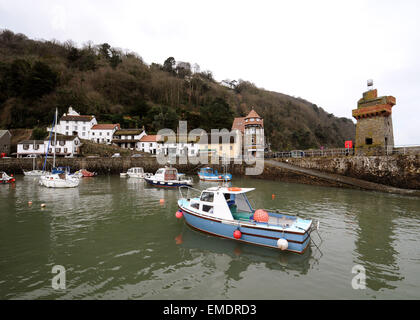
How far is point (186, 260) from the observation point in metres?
8.52

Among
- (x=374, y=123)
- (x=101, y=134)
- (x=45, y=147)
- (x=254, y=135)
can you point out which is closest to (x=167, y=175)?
(x=374, y=123)

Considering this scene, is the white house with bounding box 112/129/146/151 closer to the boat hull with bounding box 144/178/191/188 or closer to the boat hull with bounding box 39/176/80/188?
the boat hull with bounding box 39/176/80/188

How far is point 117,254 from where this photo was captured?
893cm

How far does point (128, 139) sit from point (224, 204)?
6014 centimetres

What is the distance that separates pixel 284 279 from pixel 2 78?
4071 inches

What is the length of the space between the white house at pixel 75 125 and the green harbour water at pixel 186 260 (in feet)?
187

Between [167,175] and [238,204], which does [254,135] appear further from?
[238,204]

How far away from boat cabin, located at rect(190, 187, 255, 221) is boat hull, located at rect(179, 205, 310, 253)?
379 mm

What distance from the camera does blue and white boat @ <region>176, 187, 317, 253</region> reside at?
8789mm

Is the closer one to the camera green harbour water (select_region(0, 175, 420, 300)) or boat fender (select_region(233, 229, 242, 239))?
green harbour water (select_region(0, 175, 420, 300))

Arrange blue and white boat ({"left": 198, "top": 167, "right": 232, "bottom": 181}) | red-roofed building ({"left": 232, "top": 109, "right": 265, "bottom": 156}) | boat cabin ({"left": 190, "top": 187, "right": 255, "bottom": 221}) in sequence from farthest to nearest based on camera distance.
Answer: red-roofed building ({"left": 232, "top": 109, "right": 265, "bottom": 156})
blue and white boat ({"left": 198, "top": 167, "right": 232, "bottom": 181})
boat cabin ({"left": 190, "top": 187, "right": 255, "bottom": 221})

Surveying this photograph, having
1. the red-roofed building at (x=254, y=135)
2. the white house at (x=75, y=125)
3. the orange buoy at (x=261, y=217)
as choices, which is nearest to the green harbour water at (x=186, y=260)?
the orange buoy at (x=261, y=217)

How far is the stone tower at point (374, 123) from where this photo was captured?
27750mm

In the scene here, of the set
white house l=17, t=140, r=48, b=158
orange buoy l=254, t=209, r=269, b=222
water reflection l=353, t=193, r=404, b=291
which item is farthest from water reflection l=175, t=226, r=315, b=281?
white house l=17, t=140, r=48, b=158
